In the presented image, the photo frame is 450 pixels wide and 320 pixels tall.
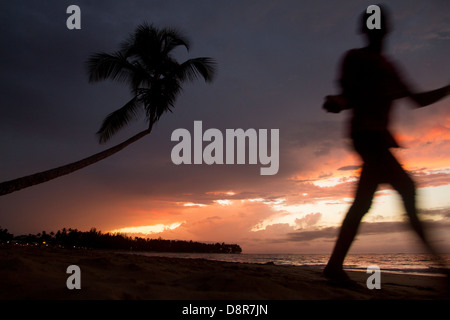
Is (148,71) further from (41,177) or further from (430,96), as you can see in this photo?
(430,96)

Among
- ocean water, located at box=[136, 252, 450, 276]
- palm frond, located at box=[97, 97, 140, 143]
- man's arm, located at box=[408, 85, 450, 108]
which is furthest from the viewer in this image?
palm frond, located at box=[97, 97, 140, 143]

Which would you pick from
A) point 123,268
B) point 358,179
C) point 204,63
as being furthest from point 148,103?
point 358,179

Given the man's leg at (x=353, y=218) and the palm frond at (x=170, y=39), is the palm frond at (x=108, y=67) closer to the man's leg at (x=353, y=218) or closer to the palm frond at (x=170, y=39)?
the palm frond at (x=170, y=39)

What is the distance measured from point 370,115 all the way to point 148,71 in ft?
30.7

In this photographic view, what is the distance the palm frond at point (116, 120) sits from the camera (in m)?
9.27

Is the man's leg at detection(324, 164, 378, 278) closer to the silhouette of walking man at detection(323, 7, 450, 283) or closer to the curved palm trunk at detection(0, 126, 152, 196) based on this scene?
the silhouette of walking man at detection(323, 7, 450, 283)

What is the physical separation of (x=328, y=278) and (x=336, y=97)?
1954 millimetres

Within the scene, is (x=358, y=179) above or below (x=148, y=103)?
below

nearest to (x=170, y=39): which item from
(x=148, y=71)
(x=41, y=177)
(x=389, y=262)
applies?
(x=148, y=71)

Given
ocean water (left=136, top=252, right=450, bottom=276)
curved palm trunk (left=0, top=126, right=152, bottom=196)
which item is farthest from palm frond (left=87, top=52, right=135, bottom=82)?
ocean water (left=136, top=252, right=450, bottom=276)

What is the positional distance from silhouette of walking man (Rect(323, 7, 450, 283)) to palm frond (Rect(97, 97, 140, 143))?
8.17 meters

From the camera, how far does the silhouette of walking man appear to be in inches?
98.3

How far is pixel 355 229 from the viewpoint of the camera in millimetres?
2770
